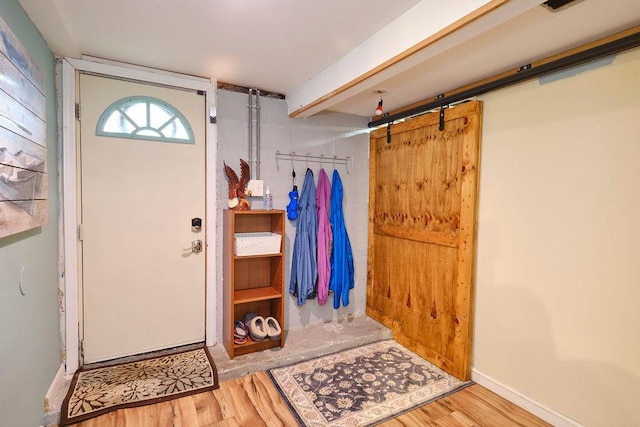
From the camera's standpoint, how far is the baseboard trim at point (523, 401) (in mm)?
1850

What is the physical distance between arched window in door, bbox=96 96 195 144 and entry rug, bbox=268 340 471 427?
2.00m

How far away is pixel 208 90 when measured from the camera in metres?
2.52

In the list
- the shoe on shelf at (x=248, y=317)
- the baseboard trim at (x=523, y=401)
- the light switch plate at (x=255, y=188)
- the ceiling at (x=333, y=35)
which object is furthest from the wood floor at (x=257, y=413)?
the ceiling at (x=333, y=35)

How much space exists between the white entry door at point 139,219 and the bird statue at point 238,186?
228 millimetres

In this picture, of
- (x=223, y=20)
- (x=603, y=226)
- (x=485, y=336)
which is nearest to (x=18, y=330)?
(x=223, y=20)

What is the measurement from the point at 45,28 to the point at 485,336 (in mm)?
3392

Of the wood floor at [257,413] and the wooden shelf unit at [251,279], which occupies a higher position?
the wooden shelf unit at [251,279]

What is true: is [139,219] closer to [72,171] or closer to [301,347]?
[72,171]

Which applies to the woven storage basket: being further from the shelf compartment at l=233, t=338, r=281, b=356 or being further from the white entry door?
the shelf compartment at l=233, t=338, r=281, b=356

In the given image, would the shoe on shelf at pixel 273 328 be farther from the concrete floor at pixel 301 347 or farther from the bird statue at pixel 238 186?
the bird statue at pixel 238 186

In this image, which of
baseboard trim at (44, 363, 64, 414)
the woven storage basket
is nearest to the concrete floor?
baseboard trim at (44, 363, 64, 414)

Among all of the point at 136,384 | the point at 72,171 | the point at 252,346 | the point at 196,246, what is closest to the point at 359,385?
the point at 252,346

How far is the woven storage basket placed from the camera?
96.3 inches

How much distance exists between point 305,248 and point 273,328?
74cm
